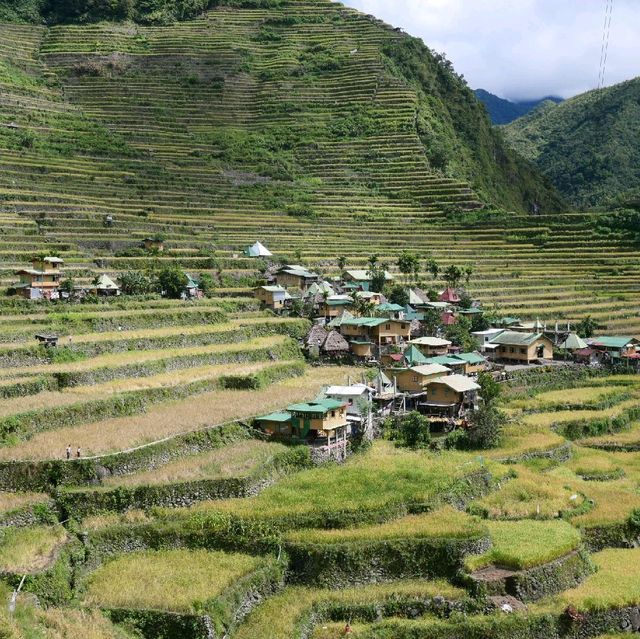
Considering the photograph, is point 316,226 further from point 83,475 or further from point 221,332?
point 83,475

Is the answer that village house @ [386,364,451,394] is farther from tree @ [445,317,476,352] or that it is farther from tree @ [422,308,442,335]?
tree @ [422,308,442,335]

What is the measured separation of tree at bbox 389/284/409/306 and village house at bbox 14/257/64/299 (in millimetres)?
17877

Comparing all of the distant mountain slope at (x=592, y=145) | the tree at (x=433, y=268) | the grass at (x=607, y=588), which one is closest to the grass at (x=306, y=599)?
the grass at (x=607, y=588)

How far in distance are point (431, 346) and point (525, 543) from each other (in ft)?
58.9

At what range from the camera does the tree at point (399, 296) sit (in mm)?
44594

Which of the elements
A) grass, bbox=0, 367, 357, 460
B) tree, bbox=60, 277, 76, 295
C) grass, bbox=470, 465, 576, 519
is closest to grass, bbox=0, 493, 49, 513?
grass, bbox=0, 367, 357, 460

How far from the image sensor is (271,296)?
41062 mm

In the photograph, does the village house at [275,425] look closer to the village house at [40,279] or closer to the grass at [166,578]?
the grass at [166,578]

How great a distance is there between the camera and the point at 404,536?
63.0ft

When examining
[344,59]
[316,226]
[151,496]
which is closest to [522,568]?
[151,496]

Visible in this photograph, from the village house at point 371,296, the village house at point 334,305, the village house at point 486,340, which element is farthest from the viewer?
the village house at point 371,296

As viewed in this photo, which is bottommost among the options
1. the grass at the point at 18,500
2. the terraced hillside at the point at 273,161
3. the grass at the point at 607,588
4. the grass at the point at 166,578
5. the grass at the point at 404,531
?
the grass at the point at 607,588

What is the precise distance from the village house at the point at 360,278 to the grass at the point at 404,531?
26318 mm

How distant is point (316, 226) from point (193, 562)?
41515 mm
